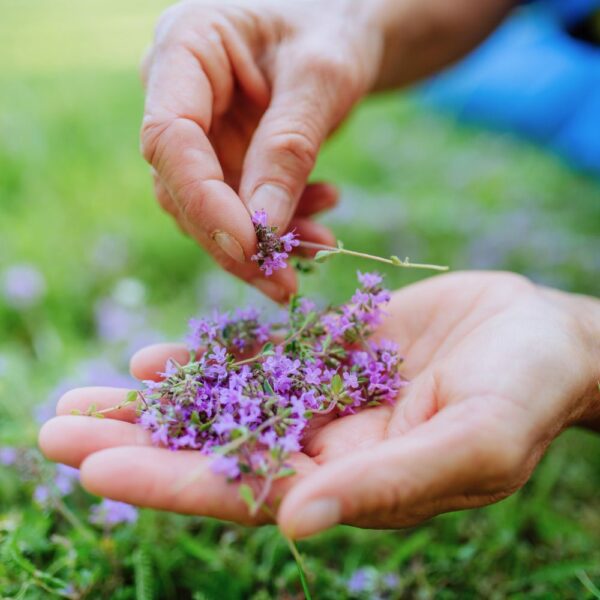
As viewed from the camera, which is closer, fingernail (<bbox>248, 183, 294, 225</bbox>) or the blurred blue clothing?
fingernail (<bbox>248, 183, 294, 225</bbox>)

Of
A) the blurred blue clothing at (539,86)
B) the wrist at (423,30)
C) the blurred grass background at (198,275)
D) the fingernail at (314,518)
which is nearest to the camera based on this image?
the fingernail at (314,518)

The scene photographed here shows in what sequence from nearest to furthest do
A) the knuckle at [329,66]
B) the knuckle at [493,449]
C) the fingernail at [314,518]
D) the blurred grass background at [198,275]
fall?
1. the fingernail at [314,518]
2. the knuckle at [493,449]
3. the blurred grass background at [198,275]
4. the knuckle at [329,66]

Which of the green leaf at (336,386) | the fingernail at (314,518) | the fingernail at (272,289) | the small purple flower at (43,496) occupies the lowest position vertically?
the small purple flower at (43,496)

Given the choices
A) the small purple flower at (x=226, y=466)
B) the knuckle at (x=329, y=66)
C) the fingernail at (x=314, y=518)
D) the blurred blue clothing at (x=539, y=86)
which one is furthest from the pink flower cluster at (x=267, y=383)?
the blurred blue clothing at (x=539, y=86)

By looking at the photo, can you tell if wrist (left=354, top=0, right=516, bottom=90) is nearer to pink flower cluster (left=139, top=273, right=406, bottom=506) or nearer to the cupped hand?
the cupped hand

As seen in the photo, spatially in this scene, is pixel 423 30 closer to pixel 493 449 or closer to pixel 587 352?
pixel 587 352

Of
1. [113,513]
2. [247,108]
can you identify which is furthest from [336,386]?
[247,108]

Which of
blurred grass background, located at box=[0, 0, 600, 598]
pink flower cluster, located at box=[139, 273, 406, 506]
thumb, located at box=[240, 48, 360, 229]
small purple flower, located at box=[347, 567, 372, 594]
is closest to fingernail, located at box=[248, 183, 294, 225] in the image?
thumb, located at box=[240, 48, 360, 229]

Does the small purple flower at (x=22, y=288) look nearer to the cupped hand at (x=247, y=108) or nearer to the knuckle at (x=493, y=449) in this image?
the cupped hand at (x=247, y=108)
